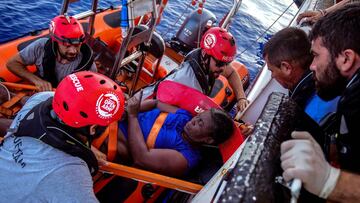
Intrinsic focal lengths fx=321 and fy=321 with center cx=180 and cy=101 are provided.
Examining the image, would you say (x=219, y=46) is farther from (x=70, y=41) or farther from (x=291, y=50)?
(x=70, y=41)

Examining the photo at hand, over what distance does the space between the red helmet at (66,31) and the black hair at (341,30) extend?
2442 millimetres

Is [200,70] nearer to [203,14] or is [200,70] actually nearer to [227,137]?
[227,137]

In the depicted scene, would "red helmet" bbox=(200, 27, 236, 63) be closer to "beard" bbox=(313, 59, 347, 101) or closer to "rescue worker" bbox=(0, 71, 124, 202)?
"rescue worker" bbox=(0, 71, 124, 202)

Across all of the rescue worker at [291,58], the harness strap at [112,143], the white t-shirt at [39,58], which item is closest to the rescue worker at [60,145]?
the harness strap at [112,143]

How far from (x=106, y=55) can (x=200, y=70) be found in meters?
1.11

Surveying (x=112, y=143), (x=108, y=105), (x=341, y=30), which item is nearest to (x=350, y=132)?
(x=341, y=30)

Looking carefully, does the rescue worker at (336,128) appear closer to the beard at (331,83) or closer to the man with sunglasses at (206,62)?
the beard at (331,83)

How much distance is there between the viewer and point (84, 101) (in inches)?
73.4

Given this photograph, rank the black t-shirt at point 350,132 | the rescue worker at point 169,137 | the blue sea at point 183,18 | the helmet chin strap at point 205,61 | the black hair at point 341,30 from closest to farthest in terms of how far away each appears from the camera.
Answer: the black t-shirt at point 350,132
the black hair at point 341,30
the rescue worker at point 169,137
the helmet chin strap at point 205,61
the blue sea at point 183,18

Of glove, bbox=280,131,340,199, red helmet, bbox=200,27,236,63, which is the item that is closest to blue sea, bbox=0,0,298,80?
red helmet, bbox=200,27,236,63

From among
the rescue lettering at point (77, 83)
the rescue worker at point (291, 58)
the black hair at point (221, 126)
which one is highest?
the rescue worker at point (291, 58)

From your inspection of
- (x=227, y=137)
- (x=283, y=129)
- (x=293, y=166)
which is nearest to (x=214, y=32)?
(x=227, y=137)

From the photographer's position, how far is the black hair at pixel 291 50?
8.18 ft

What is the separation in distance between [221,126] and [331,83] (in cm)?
122
